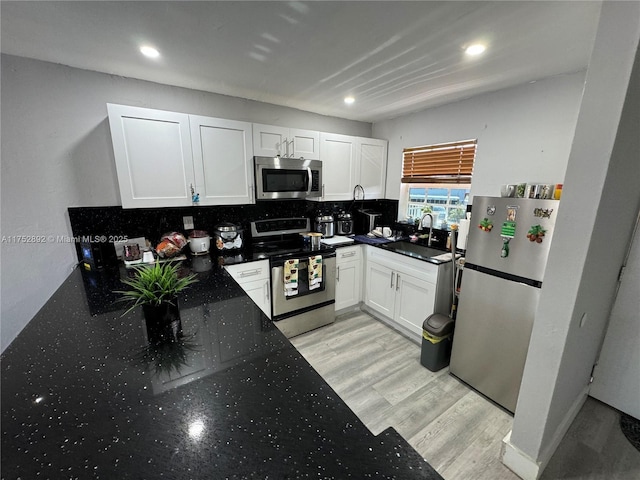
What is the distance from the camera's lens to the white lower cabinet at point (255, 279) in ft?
7.34

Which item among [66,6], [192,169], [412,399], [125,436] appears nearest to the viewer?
[125,436]

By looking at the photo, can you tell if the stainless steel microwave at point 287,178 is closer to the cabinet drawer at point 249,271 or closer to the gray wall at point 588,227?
the cabinet drawer at point 249,271

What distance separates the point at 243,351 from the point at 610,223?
1.85 meters

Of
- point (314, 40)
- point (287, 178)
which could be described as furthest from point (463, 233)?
point (314, 40)

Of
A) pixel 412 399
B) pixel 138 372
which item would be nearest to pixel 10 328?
pixel 138 372

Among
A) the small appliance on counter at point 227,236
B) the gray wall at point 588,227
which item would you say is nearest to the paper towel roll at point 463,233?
the gray wall at point 588,227

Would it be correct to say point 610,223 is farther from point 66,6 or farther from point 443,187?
point 66,6

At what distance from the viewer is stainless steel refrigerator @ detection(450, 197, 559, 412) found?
1.56 m

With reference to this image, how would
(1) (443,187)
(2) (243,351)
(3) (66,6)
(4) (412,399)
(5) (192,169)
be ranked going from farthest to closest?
(1) (443,187)
(5) (192,169)
(4) (412,399)
(3) (66,6)
(2) (243,351)

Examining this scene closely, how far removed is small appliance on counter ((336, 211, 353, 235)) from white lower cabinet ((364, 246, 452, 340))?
38 cm

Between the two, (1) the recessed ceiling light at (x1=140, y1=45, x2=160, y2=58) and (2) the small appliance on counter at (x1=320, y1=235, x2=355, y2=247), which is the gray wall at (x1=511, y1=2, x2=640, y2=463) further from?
(1) the recessed ceiling light at (x1=140, y1=45, x2=160, y2=58)

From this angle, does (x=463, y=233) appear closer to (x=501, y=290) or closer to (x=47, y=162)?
(x=501, y=290)

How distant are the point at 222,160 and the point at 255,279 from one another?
3.70ft

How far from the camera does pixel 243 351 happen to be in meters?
0.98
